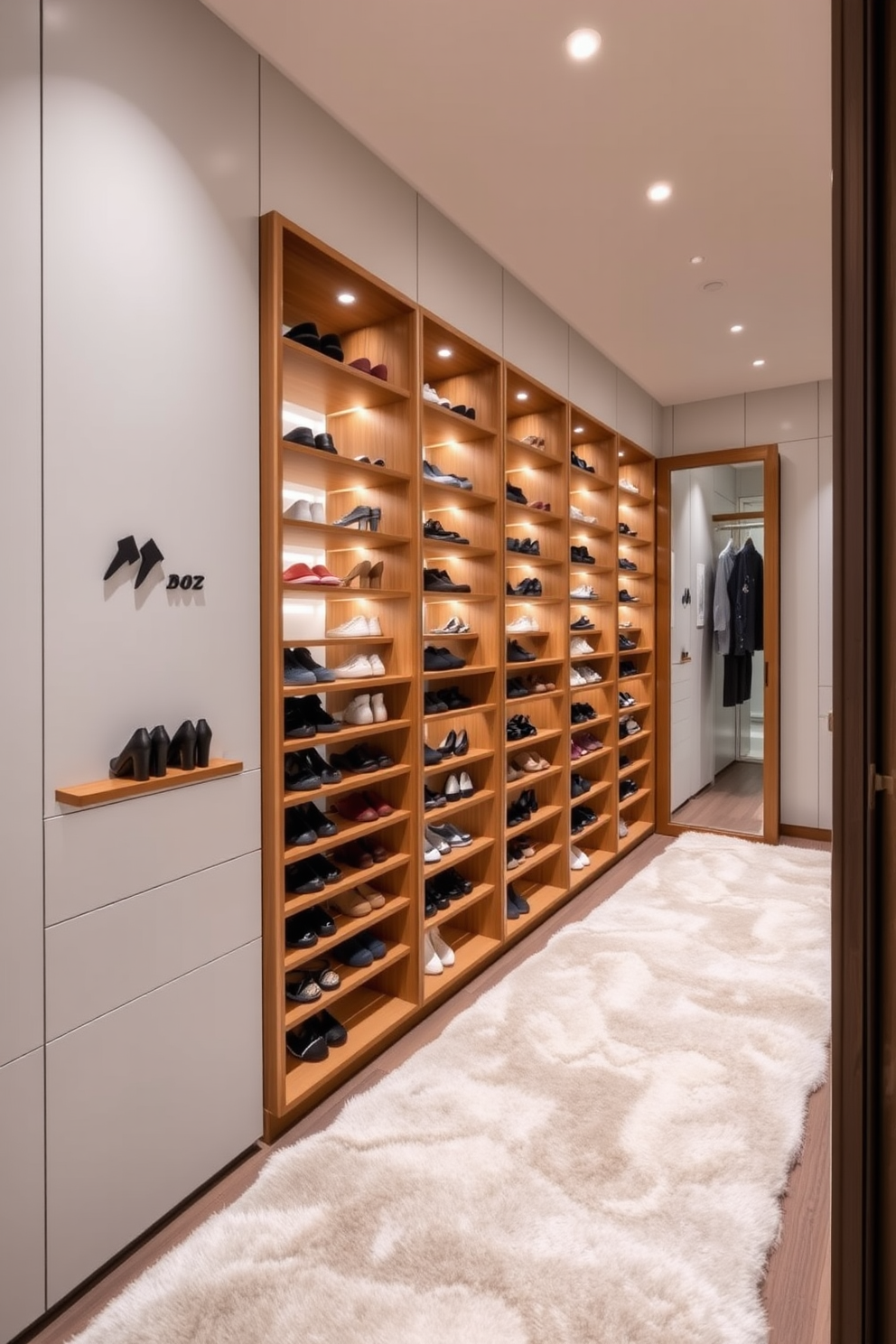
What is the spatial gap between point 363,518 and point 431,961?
1636 mm

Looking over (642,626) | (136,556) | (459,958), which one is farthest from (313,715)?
(642,626)

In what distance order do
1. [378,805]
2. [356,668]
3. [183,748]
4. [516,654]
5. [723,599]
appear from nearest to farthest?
[183,748], [356,668], [378,805], [516,654], [723,599]

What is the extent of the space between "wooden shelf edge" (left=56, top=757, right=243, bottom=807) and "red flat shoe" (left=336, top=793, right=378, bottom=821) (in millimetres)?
654

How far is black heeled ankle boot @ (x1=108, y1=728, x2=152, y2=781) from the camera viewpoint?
62.4 inches

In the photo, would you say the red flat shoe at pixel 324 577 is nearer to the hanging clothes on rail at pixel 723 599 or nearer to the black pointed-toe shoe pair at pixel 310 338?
the black pointed-toe shoe pair at pixel 310 338

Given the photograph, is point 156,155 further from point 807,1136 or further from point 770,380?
point 770,380

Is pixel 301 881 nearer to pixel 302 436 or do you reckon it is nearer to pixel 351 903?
pixel 351 903

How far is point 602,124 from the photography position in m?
2.17

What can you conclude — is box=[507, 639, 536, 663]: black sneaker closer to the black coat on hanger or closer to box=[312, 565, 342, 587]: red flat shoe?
box=[312, 565, 342, 587]: red flat shoe

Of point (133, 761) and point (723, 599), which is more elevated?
point (723, 599)

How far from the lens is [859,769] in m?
1.02

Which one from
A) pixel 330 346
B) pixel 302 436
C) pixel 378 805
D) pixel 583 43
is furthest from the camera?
pixel 378 805

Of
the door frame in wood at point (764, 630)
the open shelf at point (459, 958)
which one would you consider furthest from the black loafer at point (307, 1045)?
the door frame in wood at point (764, 630)

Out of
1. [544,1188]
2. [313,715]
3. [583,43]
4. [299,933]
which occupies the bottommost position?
[544,1188]
